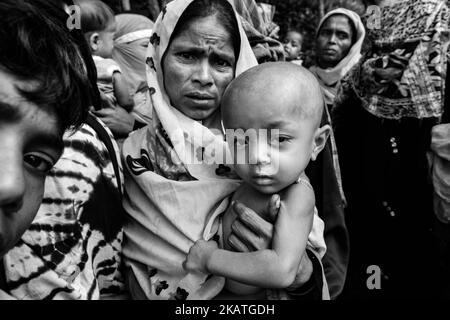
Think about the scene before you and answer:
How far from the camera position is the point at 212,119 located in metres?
2.12

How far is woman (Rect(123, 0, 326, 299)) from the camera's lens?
6.03 ft

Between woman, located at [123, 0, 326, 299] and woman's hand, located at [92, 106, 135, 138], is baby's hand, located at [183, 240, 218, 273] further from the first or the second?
woman's hand, located at [92, 106, 135, 138]

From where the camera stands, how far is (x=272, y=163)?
5.50 feet

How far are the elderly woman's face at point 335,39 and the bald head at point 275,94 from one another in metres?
4.11

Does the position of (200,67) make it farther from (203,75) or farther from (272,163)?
(272,163)

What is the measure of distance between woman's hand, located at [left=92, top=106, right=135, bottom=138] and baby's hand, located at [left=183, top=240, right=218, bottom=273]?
1443mm

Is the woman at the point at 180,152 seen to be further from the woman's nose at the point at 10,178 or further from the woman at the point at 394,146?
the woman at the point at 394,146

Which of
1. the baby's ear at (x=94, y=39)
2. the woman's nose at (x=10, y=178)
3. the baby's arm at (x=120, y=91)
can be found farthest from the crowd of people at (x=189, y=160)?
the baby's arm at (x=120, y=91)

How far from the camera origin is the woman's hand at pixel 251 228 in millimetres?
1676

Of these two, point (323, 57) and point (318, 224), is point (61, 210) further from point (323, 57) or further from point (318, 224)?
point (323, 57)

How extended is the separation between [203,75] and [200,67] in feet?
0.15

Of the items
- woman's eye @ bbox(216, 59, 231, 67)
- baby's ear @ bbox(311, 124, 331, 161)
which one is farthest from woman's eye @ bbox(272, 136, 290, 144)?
woman's eye @ bbox(216, 59, 231, 67)

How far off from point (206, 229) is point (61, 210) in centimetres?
55
